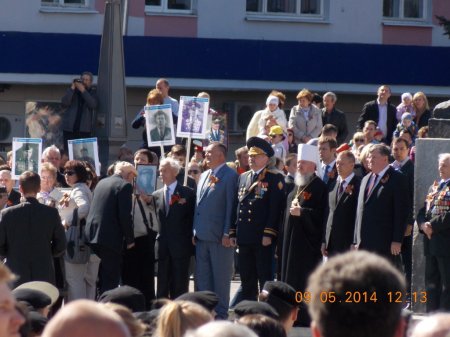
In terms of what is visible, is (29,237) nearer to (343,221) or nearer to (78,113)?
(343,221)

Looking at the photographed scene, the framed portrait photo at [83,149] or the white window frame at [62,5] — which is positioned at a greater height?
the white window frame at [62,5]

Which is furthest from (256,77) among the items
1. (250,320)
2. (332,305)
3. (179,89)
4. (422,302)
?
(332,305)

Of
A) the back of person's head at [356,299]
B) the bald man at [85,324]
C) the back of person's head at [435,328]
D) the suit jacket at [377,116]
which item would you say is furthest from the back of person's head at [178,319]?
the suit jacket at [377,116]

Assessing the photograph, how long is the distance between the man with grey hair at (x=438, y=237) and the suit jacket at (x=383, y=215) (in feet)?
0.73

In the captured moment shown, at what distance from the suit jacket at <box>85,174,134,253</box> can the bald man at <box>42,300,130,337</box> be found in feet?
28.5

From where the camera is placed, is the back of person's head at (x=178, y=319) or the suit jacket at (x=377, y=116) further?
the suit jacket at (x=377, y=116)

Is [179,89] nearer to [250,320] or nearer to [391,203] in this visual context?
[391,203]

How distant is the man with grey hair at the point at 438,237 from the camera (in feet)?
34.9

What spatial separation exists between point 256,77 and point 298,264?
12.0 meters

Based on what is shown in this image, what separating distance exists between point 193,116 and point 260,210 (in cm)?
332

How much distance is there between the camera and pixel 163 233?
12.6 m

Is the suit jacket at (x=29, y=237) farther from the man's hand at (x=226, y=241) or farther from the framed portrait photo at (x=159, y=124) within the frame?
the framed portrait photo at (x=159, y=124)

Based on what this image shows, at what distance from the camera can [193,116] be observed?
1505 cm

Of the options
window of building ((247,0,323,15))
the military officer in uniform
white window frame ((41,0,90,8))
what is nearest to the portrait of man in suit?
the military officer in uniform
